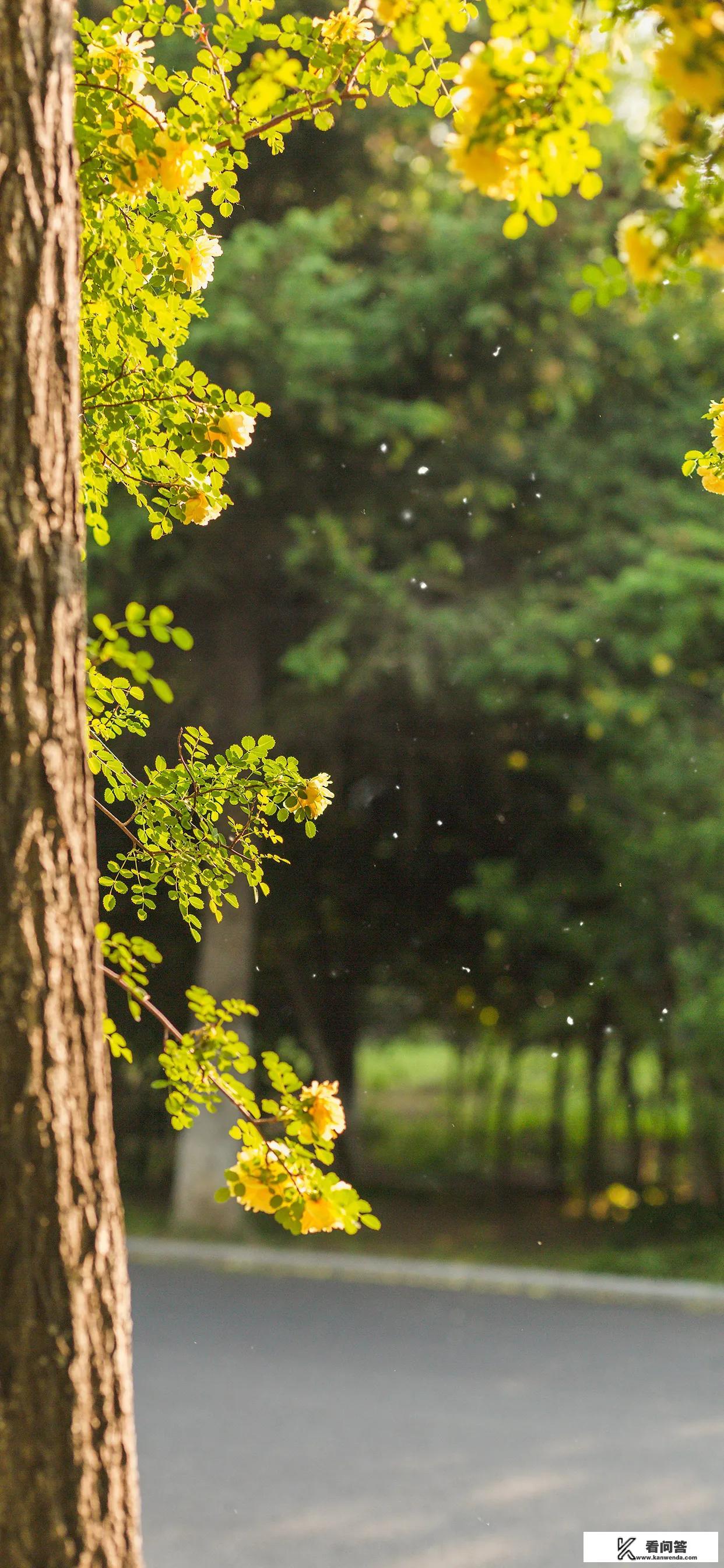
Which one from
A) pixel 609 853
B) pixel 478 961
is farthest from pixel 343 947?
pixel 609 853

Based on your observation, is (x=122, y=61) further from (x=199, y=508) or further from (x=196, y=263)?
(x=199, y=508)

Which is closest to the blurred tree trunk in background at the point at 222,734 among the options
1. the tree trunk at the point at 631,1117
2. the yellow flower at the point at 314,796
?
the tree trunk at the point at 631,1117

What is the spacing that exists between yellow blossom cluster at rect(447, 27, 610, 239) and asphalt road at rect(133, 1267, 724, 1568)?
358 cm

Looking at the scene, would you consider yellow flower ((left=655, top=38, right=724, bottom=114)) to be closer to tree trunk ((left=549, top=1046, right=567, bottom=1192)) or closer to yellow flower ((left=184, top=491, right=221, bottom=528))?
yellow flower ((left=184, top=491, right=221, bottom=528))

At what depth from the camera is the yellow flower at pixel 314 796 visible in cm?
196

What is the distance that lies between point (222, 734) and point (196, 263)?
22.6 ft

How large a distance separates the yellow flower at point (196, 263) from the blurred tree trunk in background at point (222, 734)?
6712 millimetres

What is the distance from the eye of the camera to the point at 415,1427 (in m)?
5.02

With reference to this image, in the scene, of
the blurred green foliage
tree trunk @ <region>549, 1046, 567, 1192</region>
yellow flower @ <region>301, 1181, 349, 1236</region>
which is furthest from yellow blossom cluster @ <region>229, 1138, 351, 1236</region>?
tree trunk @ <region>549, 1046, 567, 1192</region>

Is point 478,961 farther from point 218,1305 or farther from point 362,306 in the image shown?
point 362,306

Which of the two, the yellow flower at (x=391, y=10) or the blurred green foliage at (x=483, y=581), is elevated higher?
the blurred green foliage at (x=483, y=581)

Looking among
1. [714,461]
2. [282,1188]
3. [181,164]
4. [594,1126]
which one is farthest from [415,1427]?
Result: [594,1126]

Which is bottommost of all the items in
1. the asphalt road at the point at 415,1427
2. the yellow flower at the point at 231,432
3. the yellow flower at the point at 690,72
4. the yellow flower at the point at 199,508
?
the asphalt road at the point at 415,1427

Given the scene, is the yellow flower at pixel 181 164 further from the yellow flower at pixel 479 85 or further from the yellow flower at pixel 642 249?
the yellow flower at pixel 642 249
